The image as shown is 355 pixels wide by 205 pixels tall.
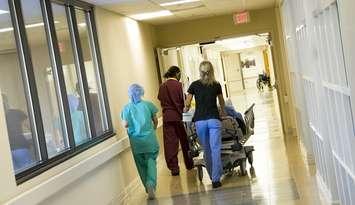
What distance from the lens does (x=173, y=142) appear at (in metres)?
7.90

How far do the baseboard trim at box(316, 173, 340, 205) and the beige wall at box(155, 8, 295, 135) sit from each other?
4.52m

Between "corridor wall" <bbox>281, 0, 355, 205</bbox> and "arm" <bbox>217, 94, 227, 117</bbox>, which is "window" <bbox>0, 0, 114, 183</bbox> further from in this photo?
"corridor wall" <bbox>281, 0, 355, 205</bbox>

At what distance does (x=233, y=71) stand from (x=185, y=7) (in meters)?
25.3

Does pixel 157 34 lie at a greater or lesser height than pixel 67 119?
greater

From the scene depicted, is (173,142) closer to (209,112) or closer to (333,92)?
(209,112)

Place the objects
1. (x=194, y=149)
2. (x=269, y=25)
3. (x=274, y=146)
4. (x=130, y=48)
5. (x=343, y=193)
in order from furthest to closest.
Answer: (x=269, y=25) < (x=274, y=146) < (x=130, y=48) < (x=194, y=149) < (x=343, y=193)

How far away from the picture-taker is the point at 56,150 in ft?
16.5

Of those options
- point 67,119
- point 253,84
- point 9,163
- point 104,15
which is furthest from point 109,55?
point 253,84

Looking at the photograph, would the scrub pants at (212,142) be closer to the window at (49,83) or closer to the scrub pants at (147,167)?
the scrub pants at (147,167)

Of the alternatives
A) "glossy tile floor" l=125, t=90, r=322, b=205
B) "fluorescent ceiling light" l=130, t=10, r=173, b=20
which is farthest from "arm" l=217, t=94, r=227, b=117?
"fluorescent ceiling light" l=130, t=10, r=173, b=20

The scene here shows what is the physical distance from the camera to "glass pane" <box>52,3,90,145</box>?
5.67m

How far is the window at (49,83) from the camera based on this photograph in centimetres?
445

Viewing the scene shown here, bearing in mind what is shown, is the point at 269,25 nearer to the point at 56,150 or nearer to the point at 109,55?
the point at 109,55

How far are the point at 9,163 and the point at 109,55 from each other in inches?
129
